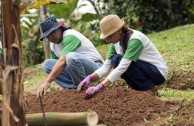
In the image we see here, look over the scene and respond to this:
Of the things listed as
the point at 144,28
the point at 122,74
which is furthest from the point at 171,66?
the point at 144,28

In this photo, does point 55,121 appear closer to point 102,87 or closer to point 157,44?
point 102,87

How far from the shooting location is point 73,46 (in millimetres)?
5973

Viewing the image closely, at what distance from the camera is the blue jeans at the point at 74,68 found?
232 inches

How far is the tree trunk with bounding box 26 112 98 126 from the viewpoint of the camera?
4023mm

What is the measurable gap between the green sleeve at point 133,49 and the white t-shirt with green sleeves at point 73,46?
2.79ft

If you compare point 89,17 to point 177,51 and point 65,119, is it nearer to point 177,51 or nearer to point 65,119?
point 177,51

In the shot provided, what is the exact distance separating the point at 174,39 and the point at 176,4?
327 centimetres

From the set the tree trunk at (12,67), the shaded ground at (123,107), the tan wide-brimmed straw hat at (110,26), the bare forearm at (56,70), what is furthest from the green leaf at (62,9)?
the tree trunk at (12,67)

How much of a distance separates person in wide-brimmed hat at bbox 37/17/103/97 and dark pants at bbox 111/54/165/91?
47 centimetres

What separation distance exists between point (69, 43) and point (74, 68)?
11.6 inches

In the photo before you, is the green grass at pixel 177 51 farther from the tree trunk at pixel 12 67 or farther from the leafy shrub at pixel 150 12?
the tree trunk at pixel 12 67

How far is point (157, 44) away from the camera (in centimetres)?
960

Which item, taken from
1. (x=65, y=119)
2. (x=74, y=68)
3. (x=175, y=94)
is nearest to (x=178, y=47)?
(x=175, y=94)

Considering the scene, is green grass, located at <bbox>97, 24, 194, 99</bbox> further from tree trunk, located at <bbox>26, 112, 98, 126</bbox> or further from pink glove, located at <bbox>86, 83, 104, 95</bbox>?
tree trunk, located at <bbox>26, 112, 98, 126</bbox>
